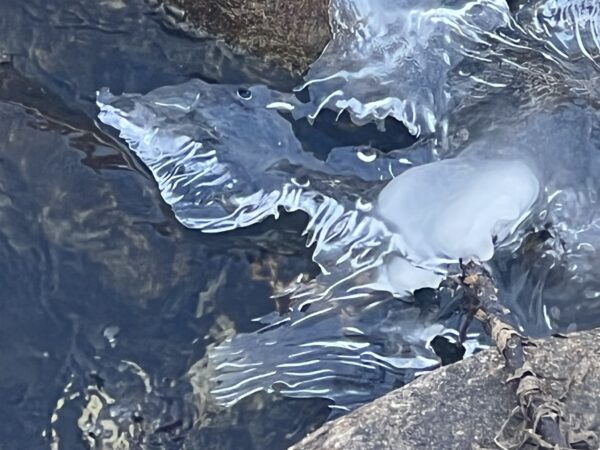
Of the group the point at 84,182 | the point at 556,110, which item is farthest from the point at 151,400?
the point at 556,110

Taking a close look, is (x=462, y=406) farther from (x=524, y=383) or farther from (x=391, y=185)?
(x=391, y=185)

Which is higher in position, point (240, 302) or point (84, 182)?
point (84, 182)

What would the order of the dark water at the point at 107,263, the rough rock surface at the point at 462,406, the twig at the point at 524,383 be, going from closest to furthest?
1. the twig at the point at 524,383
2. the rough rock surface at the point at 462,406
3. the dark water at the point at 107,263

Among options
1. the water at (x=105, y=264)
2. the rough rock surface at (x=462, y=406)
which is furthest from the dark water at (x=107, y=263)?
the rough rock surface at (x=462, y=406)

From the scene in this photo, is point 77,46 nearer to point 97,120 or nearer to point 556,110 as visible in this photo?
point 97,120

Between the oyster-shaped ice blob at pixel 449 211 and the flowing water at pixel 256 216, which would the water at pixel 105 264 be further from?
the oyster-shaped ice blob at pixel 449 211

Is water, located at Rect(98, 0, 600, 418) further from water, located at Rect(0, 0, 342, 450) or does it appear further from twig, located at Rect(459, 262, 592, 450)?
twig, located at Rect(459, 262, 592, 450)
